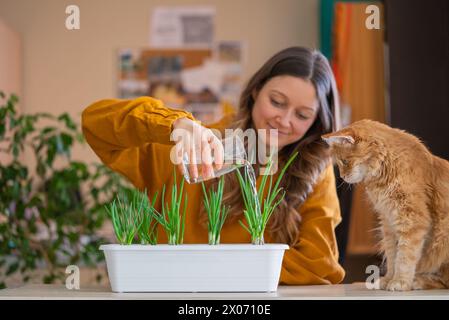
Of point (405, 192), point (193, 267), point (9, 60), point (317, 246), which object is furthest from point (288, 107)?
point (9, 60)

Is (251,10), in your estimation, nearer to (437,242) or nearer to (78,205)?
(78,205)

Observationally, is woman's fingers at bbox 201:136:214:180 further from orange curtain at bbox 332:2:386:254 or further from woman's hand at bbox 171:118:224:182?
orange curtain at bbox 332:2:386:254

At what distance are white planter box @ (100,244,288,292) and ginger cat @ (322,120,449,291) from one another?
179 mm

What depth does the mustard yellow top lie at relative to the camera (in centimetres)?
105

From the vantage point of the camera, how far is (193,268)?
840 millimetres

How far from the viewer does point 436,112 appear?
1467mm

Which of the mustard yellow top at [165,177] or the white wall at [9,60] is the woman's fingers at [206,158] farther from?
the white wall at [9,60]

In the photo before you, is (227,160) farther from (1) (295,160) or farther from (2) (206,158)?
(1) (295,160)

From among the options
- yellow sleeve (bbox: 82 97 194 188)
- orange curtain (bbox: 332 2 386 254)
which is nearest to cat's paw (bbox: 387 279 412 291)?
yellow sleeve (bbox: 82 97 194 188)

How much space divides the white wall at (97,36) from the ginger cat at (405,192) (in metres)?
2.58

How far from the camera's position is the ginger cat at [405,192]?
90 centimetres

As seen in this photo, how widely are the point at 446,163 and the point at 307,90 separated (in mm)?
360

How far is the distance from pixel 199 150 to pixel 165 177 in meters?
0.50
